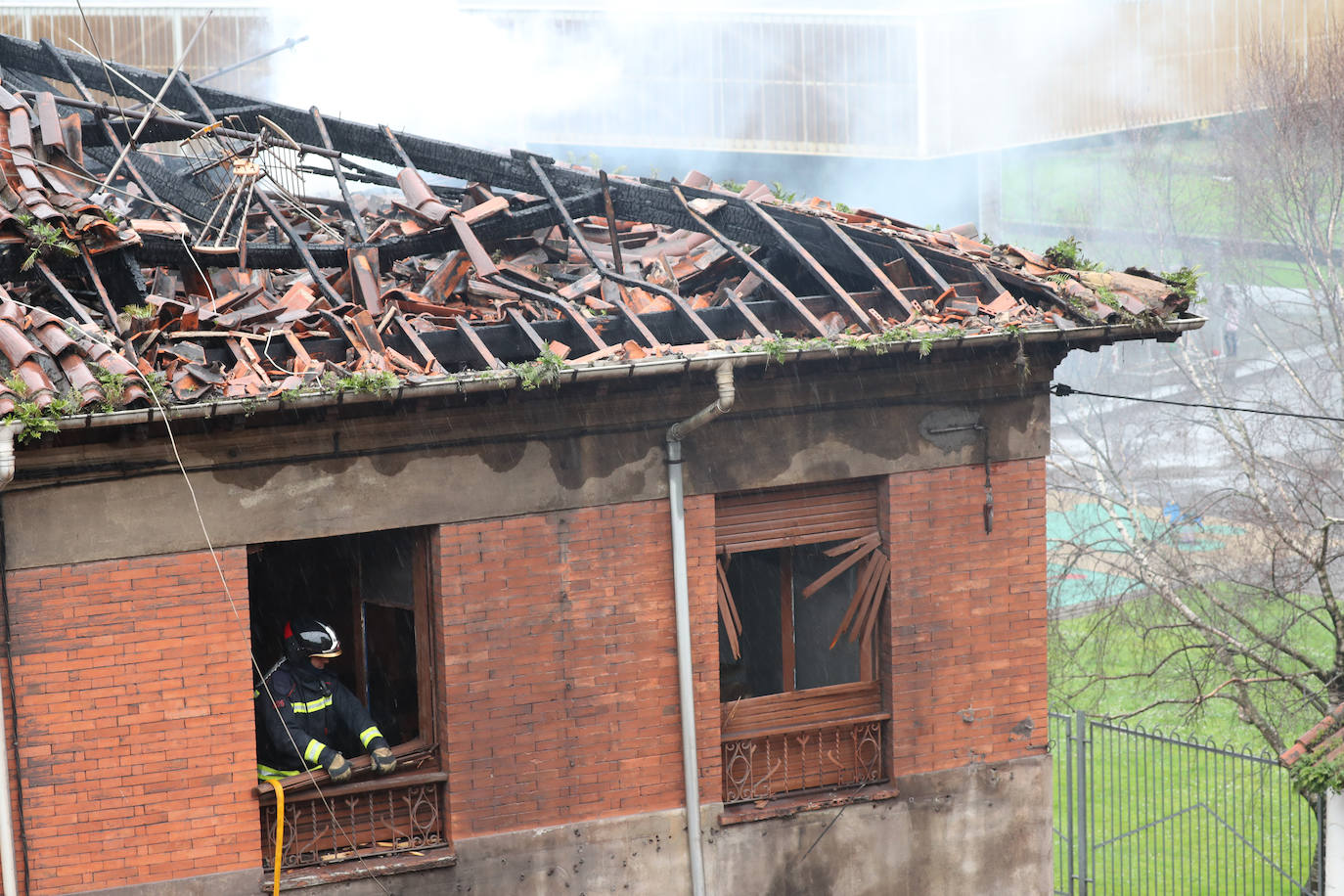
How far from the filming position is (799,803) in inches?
359

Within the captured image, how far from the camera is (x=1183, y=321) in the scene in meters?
9.04

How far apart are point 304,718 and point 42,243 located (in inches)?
124

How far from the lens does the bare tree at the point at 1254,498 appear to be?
55.8ft

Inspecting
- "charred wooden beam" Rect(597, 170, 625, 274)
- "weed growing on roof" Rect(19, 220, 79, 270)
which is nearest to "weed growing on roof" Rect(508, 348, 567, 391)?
"charred wooden beam" Rect(597, 170, 625, 274)

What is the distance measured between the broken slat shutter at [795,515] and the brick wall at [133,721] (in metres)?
3.12

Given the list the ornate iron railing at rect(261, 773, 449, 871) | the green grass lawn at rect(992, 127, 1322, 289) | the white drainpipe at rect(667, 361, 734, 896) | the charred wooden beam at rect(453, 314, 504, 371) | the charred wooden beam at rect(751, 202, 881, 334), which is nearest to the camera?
the charred wooden beam at rect(453, 314, 504, 371)

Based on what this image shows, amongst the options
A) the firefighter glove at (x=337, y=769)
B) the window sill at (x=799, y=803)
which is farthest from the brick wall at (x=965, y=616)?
the firefighter glove at (x=337, y=769)

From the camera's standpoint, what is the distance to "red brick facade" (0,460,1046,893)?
7473 mm

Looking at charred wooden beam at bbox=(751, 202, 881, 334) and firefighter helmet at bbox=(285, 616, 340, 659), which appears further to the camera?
charred wooden beam at bbox=(751, 202, 881, 334)

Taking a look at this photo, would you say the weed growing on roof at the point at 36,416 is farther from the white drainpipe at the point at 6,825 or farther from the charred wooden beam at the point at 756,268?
the charred wooden beam at the point at 756,268

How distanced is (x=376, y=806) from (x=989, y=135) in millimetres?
32327

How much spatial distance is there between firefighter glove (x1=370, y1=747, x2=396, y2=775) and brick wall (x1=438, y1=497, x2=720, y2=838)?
13.4 inches

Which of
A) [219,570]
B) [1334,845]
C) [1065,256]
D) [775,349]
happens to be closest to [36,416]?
[219,570]

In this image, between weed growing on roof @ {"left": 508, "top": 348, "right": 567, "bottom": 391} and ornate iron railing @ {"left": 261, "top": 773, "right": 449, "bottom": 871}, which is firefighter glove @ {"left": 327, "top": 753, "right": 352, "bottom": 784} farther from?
weed growing on roof @ {"left": 508, "top": 348, "right": 567, "bottom": 391}
